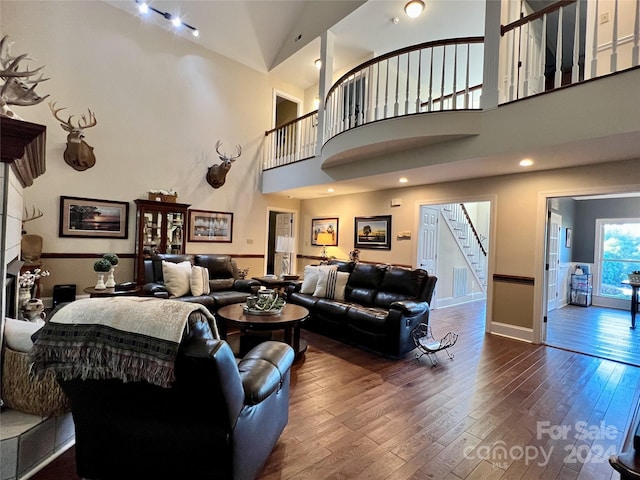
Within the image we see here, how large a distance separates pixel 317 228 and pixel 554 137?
525 centimetres

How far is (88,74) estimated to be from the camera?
5133 mm

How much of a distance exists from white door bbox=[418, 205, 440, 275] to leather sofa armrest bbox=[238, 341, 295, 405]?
173 inches

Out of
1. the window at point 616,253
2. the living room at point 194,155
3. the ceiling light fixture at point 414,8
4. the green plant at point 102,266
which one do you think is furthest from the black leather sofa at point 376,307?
the window at point 616,253

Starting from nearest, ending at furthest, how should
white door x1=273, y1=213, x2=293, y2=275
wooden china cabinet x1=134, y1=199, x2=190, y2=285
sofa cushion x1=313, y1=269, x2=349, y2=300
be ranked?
sofa cushion x1=313, y1=269, x2=349, y2=300, wooden china cabinet x1=134, y1=199, x2=190, y2=285, white door x1=273, y1=213, x2=293, y2=275

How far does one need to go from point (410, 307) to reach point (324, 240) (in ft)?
13.7

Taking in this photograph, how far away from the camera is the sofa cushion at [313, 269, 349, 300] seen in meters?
4.47

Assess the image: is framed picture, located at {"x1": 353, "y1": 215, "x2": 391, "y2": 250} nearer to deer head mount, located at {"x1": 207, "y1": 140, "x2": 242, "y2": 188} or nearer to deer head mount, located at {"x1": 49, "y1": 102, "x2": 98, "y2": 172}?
deer head mount, located at {"x1": 207, "y1": 140, "x2": 242, "y2": 188}

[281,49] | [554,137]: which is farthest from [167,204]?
[554,137]

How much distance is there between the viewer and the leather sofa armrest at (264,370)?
4.99 feet

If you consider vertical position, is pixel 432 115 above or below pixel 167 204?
above

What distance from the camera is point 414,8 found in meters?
5.04

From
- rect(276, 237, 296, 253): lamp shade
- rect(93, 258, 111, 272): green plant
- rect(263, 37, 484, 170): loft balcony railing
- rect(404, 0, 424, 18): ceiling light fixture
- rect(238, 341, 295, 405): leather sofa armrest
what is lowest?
rect(238, 341, 295, 405): leather sofa armrest

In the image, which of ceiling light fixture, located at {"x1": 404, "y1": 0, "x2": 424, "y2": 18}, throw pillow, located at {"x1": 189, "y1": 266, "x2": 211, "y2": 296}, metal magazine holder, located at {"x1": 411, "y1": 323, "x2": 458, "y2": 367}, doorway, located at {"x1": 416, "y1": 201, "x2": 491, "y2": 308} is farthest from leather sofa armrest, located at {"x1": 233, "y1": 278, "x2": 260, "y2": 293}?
ceiling light fixture, located at {"x1": 404, "y1": 0, "x2": 424, "y2": 18}

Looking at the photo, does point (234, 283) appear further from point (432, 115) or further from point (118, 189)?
point (432, 115)
